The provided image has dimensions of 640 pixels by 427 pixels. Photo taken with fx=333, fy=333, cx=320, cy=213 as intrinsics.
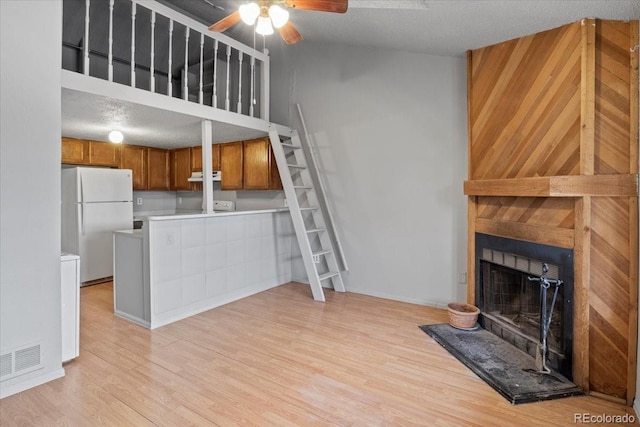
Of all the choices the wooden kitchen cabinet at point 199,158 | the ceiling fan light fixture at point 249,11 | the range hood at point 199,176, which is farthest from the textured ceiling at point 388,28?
the ceiling fan light fixture at point 249,11

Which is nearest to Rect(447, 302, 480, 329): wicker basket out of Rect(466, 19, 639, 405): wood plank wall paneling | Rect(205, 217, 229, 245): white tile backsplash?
Rect(466, 19, 639, 405): wood plank wall paneling

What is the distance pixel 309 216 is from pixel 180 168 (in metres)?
2.51

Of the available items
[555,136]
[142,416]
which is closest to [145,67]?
[142,416]

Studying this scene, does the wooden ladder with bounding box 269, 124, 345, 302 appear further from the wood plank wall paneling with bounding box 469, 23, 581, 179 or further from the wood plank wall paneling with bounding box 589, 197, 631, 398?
the wood plank wall paneling with bounding box 589, 197, 631, 398

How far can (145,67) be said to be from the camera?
535 cm

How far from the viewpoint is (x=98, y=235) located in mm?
4527

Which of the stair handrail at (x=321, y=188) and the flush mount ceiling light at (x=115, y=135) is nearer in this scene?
the flush mount ceiling light at (x=115, y=135)

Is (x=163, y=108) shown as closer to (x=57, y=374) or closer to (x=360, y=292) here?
(x=57, y=374)

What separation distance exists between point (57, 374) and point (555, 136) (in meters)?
3.76

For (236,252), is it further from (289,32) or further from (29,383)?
(289,32)

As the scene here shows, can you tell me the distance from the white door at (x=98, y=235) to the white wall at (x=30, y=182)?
98.3 inches

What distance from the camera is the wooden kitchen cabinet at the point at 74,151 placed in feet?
14.6

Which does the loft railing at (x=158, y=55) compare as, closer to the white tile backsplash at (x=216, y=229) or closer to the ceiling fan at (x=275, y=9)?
the white tile backsplash at (x=216, y=229)

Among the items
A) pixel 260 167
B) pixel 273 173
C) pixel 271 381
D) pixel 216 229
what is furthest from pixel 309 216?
pixel 271 381
